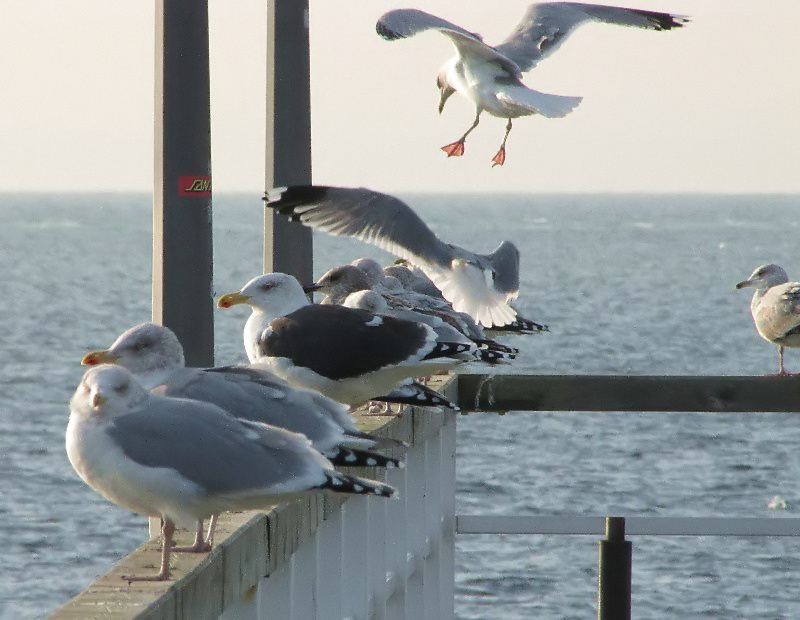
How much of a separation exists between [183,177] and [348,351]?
1081 mm

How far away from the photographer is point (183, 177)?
241 inches

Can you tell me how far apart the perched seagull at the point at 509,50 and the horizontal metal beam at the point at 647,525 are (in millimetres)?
2227

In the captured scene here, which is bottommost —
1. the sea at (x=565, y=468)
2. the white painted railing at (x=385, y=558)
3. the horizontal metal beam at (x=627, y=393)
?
the sea at (x=565, y=468)

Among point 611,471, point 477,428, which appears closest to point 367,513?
point 611,471

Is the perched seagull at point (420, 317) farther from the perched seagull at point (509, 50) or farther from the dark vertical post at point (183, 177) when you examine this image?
the perched seagull at point (509, 50)

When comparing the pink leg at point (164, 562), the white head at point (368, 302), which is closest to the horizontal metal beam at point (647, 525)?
the white head at point (368, 302)

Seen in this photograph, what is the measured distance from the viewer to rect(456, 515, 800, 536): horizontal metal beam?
21.7 feet

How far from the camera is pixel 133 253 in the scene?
287 feet

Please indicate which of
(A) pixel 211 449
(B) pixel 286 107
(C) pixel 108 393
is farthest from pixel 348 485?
(B) pixel 286 107

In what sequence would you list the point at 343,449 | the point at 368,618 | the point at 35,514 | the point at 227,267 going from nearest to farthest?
1. the point at 343,449
2. the point at 368,618
3. the point at 35,514
4. the point at 227,267

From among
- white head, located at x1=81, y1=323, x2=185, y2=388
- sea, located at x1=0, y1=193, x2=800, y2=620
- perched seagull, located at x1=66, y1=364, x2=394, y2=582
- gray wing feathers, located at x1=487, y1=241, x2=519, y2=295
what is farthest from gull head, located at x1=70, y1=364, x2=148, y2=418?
sea, located at x1=0, y1=193, x2=800, y2=620

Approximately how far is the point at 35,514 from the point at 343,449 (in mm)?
14729

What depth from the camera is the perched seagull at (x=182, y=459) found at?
12.2 feet

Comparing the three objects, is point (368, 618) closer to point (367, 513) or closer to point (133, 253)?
point (367, 513)
